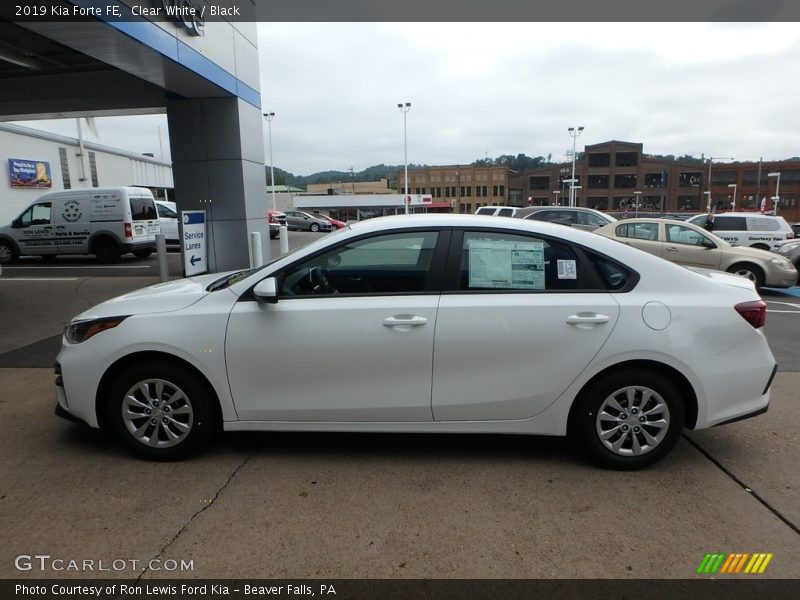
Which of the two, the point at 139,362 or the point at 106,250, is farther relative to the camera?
the point at 106,250

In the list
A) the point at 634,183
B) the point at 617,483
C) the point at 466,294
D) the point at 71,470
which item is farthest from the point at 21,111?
the point at 634,183

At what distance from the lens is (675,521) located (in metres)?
3.05

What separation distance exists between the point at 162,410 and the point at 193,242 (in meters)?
7.03

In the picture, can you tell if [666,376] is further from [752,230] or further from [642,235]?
[752,230]

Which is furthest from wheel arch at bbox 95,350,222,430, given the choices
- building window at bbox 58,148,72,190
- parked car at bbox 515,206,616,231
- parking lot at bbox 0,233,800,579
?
building window at bbox 58,148,72,190

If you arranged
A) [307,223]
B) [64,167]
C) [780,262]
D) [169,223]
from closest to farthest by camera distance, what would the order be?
1. [780,262]
2. [169,223]
3. [64,167]
4. [307,223]

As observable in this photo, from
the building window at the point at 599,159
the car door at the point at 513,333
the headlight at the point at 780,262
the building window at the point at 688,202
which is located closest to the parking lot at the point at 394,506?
the car door at the point at 513,333

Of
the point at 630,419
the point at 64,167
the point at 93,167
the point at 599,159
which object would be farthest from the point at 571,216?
the point at 599,159

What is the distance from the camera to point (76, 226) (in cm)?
1650

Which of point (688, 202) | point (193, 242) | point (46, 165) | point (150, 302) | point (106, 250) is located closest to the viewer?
point (150, 302)

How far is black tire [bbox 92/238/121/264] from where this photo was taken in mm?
16594

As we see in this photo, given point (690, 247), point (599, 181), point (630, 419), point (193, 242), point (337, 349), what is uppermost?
point (599, 181)

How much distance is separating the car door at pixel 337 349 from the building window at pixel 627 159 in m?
98.8

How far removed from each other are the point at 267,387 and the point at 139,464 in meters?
1.03
